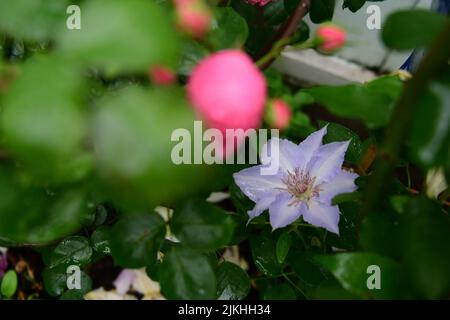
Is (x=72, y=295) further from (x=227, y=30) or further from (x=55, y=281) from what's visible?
(x=227, y=30)

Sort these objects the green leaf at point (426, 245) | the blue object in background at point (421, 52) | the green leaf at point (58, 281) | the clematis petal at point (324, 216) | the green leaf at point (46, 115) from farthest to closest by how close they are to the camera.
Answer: the blue object in background at point (421, 52), the green leaf at point (58, 281), the clematis petal at point (324, 216), the green leaf at point (426, 245), the green leaf at point (46, 115)

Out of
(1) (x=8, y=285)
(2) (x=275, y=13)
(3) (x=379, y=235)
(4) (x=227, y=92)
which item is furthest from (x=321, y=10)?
(1) (x=8, y=285)

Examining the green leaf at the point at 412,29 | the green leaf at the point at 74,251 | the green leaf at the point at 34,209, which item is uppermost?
the green leaf at the point at 412,29

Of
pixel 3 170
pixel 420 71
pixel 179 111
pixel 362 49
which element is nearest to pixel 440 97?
pixel 420 71

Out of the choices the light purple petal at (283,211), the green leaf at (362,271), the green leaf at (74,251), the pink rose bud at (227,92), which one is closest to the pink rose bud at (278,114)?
the pink rose bud at (227,92)

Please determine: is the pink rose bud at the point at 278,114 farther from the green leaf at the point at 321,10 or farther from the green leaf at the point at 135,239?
the green leaf at the point at 321,10

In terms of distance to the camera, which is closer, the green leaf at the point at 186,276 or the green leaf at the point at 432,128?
the green leaf at the point at 432,128

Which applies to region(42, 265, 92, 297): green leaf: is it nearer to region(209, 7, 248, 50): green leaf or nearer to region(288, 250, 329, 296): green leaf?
region(288, 250, 329, 296): green leaf

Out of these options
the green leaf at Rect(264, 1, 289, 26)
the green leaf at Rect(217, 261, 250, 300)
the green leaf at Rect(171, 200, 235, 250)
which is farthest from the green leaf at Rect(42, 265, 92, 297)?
the green leaf at Rect(264, 1, 289, 26)
